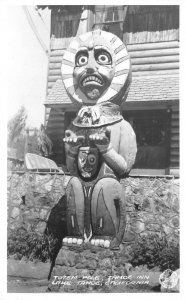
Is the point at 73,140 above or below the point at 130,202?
above

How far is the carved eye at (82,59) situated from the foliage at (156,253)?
204cm

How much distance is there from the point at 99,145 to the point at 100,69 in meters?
0.77

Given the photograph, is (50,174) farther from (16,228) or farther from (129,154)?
(129,154)

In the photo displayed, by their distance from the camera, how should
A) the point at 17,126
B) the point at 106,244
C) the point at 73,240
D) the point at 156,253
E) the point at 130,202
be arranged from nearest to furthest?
the point at 106,244 < the point at 73,240 < the point at 156,253 < the point at 130,202 < the point at 17,126

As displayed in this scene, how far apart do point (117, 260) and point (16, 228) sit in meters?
1.58

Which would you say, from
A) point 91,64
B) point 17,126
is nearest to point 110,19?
point 17,126

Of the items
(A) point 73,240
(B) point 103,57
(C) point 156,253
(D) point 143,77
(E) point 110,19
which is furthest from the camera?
(E) point 110,19

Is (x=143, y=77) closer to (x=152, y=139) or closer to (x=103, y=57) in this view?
(x=152, y=139)

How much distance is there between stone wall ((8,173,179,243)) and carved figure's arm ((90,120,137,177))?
940 millimetres

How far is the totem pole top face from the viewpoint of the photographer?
4.43m

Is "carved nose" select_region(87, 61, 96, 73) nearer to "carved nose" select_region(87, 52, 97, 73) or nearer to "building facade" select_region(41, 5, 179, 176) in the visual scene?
"carved nose" select_region(87, 52, 97, 73)

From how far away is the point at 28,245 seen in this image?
5.32 metres
